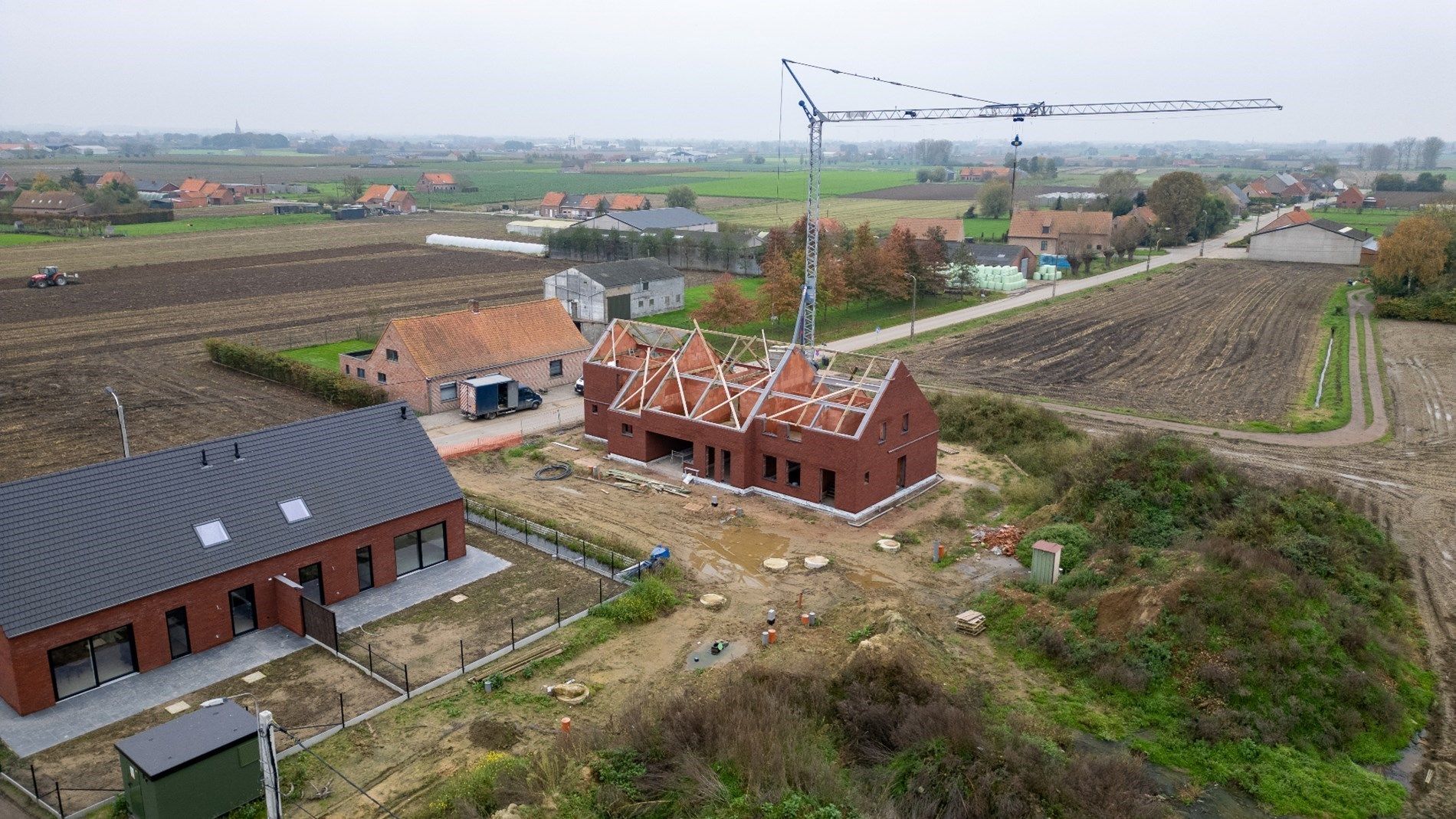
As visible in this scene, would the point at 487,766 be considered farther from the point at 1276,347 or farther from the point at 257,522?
the point at 1276,347

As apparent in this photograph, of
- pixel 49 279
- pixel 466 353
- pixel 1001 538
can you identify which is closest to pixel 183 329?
pixel 49 279

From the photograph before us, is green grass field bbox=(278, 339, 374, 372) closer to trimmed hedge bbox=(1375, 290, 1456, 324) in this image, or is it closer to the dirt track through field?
the dirt track through field

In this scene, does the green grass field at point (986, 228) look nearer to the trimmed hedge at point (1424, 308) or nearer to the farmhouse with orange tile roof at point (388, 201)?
the trimmed hedge at point (1424, 308)

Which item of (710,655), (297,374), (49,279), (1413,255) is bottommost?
(710,655)

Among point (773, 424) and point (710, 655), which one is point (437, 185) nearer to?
point (773, 424)

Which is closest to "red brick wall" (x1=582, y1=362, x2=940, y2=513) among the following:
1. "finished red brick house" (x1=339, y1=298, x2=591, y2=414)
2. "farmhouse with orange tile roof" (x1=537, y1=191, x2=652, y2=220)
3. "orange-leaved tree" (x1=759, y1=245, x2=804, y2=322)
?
"finished red brick house" (x1=339, y1=298, x2=591, y2=414)
